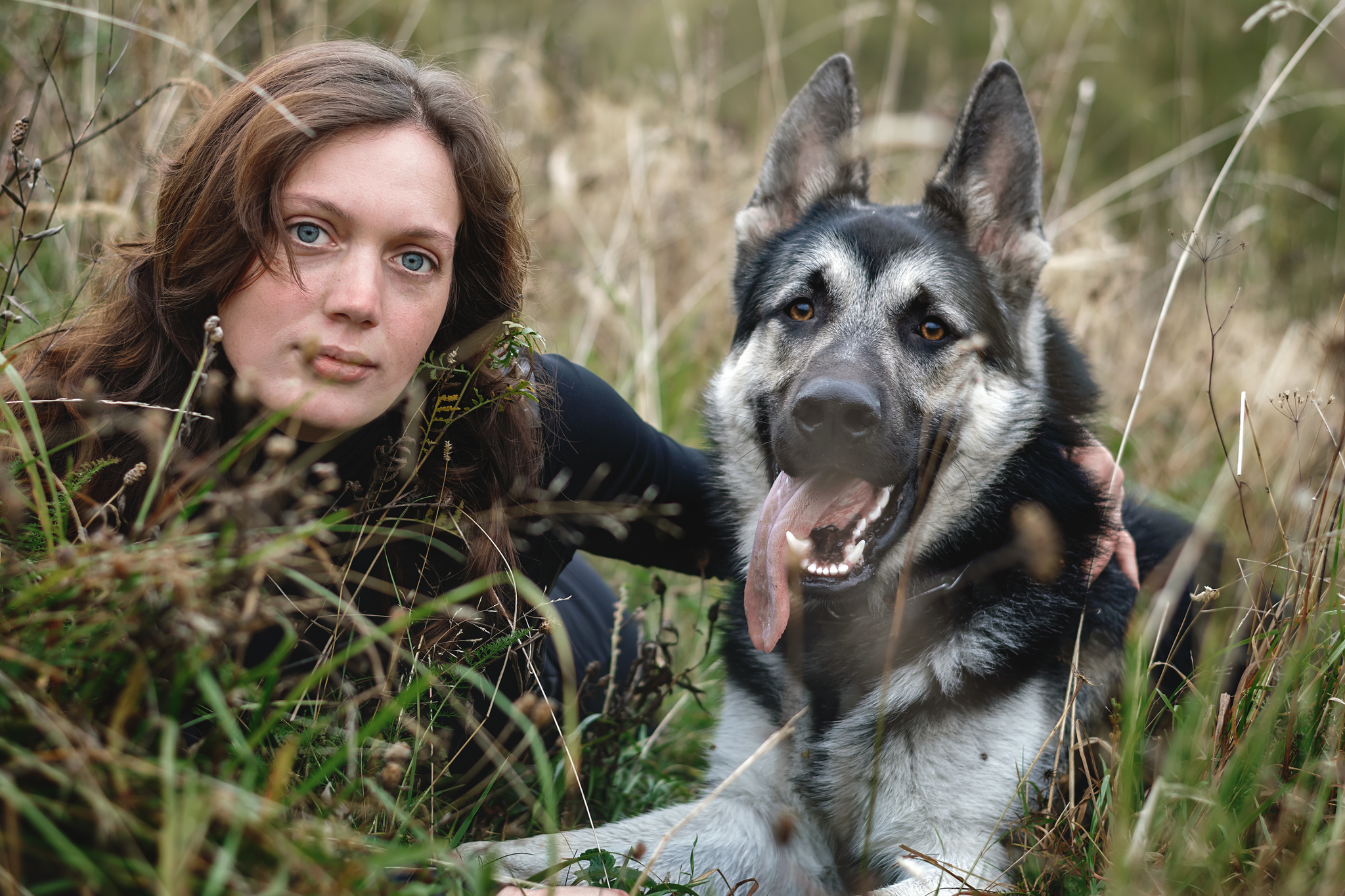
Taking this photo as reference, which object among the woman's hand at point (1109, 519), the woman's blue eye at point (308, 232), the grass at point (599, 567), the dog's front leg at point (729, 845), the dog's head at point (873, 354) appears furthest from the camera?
the woman's hand at point (1109, 519)

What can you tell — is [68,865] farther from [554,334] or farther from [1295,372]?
[1295,372]

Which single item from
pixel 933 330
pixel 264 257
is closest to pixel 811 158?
pixel 933 330

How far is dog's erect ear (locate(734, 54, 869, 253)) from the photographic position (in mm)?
3109

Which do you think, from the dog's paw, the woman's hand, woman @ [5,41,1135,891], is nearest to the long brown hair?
woman @ [5,41,1135,891]

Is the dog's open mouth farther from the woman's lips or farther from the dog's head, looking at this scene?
the woman's lips

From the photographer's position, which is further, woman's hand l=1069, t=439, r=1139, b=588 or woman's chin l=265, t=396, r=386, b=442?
woman's hand l=1069, t=439, r=1139, b=588

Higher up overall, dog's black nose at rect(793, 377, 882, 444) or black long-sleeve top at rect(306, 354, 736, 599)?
dog's black nose at rect(793, 377, 882, 444)

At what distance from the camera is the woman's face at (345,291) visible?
2139 mm

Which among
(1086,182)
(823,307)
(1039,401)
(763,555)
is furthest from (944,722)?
(1086,182)

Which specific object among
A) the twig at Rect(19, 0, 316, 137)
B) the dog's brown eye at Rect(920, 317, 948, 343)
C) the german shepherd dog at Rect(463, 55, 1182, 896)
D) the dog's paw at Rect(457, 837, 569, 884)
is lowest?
the dog's paw at Rect(457, 837, 569, 884)

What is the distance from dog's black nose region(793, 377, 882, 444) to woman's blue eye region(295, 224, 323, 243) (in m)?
1.31

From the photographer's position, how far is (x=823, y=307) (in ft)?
9.76

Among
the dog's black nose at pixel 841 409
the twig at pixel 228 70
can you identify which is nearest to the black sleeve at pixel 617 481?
the dog's black nose at pixel 841 409

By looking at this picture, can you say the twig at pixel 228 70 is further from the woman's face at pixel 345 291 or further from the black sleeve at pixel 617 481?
the black sleeve at pixel 617 481
